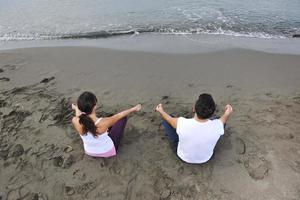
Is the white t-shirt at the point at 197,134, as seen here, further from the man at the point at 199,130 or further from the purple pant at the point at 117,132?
the purple pant at the point at 117,132

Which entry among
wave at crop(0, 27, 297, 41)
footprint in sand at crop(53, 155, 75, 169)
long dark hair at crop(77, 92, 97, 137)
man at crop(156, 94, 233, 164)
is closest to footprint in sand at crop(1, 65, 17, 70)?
wave at crop(0, 27, 297, 41)

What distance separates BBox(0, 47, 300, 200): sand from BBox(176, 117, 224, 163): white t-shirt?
34 centimetres

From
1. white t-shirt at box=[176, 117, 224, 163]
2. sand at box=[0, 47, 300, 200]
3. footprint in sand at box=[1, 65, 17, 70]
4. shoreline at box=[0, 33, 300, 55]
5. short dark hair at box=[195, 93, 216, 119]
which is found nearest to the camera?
short dark hair at box=[195, 93, 216, 119]

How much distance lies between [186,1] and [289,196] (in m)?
10.2

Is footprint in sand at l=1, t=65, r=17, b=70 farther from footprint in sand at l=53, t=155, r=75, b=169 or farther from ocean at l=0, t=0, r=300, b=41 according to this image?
footprint in sand at l=53, t=155, r=75, b=169

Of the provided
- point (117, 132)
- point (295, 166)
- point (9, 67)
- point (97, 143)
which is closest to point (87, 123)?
point (97, 143)

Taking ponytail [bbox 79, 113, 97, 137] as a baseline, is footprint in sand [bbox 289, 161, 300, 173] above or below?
below

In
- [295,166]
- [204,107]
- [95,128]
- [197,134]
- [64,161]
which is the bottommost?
[295,166]

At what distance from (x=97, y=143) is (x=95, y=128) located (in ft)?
1.14

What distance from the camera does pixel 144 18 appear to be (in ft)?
35.9

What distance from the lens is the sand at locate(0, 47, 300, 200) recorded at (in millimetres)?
4043

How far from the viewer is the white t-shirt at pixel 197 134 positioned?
12.7 ft

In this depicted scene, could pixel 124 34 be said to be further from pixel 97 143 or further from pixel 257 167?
pixel 257 167

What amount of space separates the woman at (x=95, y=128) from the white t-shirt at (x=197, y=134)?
2.63 feet
